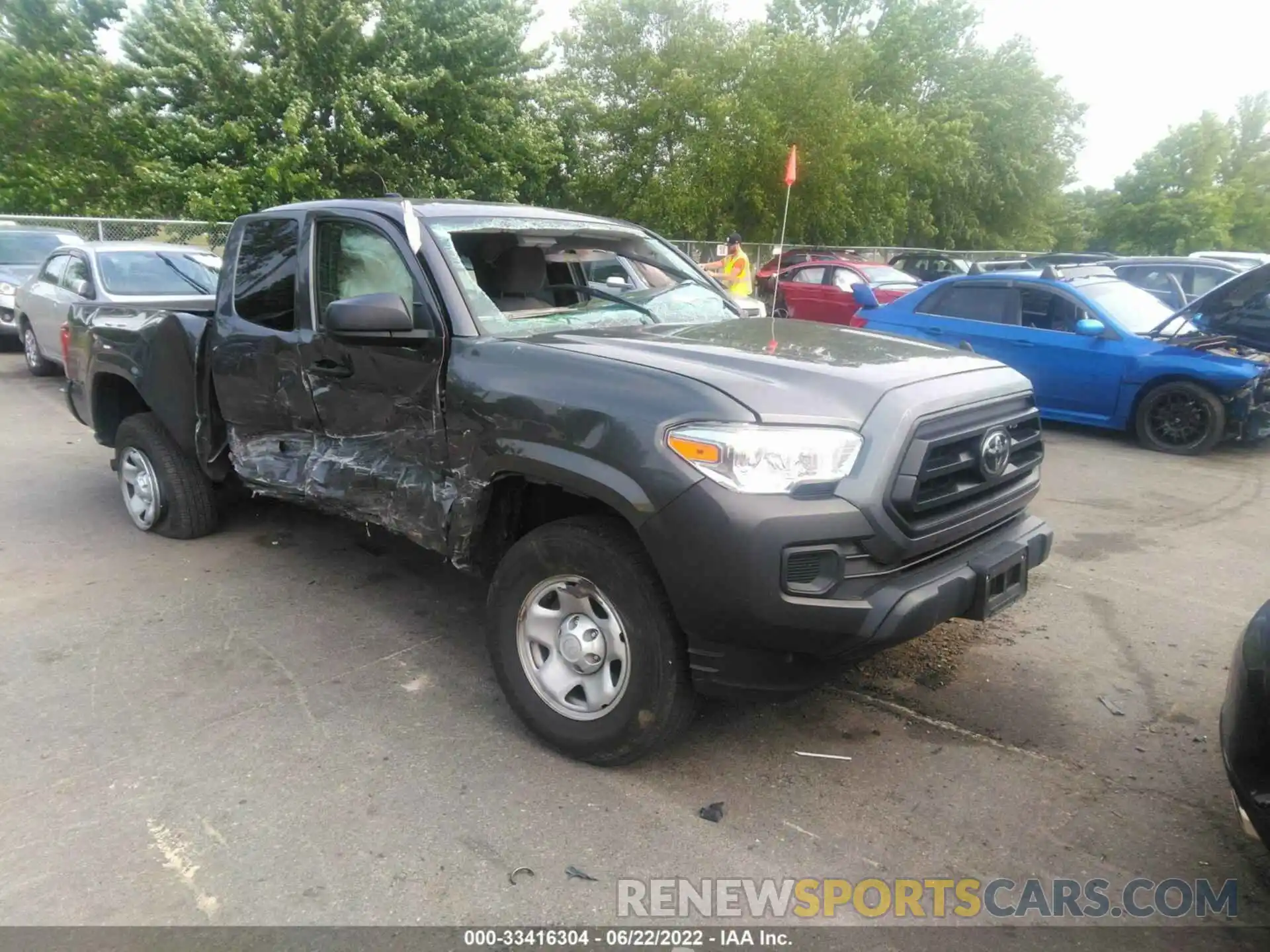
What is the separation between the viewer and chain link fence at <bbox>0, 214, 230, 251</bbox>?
16078 millimetres

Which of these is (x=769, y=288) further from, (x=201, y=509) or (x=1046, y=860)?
(x=1046, y=860)

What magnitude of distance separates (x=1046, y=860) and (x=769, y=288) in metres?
17.2

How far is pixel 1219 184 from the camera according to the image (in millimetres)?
43656

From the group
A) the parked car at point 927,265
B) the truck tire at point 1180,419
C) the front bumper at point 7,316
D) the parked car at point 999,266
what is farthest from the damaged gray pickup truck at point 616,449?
the parked car at point 927,265

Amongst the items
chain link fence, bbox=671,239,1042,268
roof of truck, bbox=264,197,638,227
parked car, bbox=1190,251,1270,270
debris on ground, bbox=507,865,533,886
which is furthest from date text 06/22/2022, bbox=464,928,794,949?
chain link fence, bbox=671,239,1042,268

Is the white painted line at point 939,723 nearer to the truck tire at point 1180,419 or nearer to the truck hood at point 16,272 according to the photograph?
the truck tire at point 1180,419

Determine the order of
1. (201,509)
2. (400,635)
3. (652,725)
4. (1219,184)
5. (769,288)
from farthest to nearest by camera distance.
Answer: (1219,184)
(769,288)
(201,509)
(400,635)
(652,725)

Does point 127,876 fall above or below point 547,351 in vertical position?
below

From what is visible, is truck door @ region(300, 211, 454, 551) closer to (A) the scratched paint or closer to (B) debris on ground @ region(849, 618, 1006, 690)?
(A) the scratched paint

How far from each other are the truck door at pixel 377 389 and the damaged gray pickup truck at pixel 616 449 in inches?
0.5

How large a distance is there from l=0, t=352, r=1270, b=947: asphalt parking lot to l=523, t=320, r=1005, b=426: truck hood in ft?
4.29

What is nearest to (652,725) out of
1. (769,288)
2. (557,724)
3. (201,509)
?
(557,724)

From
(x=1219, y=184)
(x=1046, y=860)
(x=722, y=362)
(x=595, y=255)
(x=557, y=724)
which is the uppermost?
(x=1219, y=184)

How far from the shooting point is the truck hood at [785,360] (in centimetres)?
283
